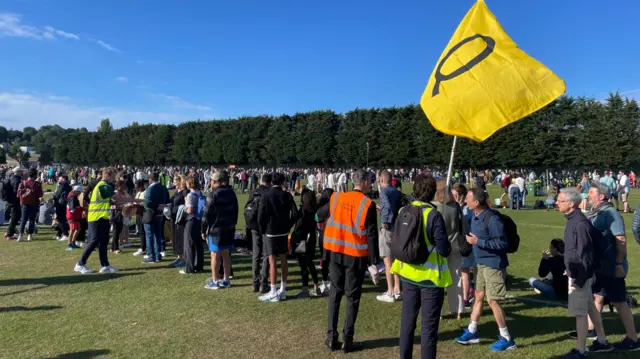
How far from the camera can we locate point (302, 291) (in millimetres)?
7133

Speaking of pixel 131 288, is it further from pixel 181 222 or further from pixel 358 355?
pixel 358 355

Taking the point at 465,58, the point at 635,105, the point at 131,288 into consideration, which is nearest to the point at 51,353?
the point at 131,288

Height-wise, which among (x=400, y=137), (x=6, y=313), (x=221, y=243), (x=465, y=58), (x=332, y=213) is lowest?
(x=6, y=313)

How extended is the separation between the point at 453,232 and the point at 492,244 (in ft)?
2.98

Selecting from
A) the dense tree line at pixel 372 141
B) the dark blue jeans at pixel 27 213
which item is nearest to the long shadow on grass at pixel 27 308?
the dark blue jeans at pixel 27 213

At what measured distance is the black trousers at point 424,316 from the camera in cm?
388

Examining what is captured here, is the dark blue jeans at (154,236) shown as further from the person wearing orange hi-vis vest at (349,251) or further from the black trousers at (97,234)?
the person wearing orange hi-vis vest at (349,251)

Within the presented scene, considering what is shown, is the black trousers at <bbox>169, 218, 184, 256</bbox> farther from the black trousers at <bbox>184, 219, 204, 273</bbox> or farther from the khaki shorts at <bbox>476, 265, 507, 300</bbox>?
the khaki shorts at <bbox>476, 265, 507, 300</bbox>

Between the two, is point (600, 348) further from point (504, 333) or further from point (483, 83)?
point (483, 83)

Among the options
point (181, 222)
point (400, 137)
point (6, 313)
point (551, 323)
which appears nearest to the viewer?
point (551, 323)

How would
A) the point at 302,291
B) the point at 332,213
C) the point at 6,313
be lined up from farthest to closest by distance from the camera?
the point at 302,291, the point at 6,313, the point at 332,213

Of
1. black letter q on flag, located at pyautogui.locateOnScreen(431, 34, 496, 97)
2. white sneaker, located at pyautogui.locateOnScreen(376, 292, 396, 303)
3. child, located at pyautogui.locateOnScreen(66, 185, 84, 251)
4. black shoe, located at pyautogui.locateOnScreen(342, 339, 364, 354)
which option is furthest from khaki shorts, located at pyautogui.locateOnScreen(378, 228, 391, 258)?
child, located at pyautogui.locateOnScreen(66, 185, 84, 251)

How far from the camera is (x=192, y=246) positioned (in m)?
8.51

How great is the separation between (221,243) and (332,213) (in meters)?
2.92
